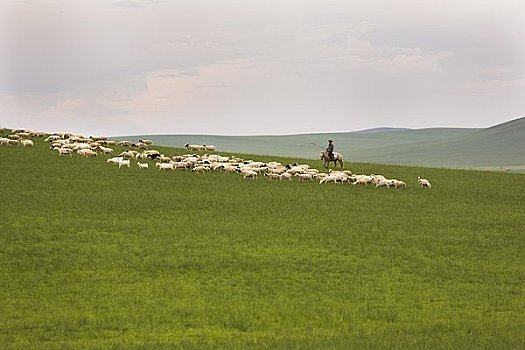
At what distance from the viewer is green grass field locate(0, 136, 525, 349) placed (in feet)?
53.2

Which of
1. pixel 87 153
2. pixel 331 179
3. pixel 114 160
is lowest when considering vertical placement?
pixel 331 179

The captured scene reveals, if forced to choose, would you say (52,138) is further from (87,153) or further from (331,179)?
(331,179)

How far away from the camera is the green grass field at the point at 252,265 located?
16.2 metres

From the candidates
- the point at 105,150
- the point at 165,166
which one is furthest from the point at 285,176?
the point at 105,150

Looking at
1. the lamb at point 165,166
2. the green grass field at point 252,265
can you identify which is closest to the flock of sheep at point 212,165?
the lamb at point 165,166

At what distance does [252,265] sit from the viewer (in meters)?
22.7

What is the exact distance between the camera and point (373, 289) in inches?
807

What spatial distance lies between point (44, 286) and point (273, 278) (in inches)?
240

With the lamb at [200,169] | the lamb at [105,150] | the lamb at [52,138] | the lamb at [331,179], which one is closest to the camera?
the lamb at [331,179]

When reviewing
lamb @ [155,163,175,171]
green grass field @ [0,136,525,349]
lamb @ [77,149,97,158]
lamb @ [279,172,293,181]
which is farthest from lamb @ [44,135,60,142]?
lamb @ [279,172,293,181]

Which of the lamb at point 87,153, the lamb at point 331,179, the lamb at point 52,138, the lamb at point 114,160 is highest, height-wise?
the lamb at point 52,138

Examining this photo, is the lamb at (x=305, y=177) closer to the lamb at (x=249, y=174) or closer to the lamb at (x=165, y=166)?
the lamb at (x=249, y=174)

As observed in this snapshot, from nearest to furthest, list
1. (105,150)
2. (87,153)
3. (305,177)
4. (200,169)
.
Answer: (305,177), (200,169), (87,153), (105,150)

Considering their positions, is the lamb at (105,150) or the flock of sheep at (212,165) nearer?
the flock of sheep at (212,165)
